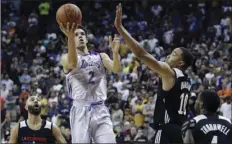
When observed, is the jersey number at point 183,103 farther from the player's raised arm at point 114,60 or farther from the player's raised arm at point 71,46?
the player's raised arm at point 71,46

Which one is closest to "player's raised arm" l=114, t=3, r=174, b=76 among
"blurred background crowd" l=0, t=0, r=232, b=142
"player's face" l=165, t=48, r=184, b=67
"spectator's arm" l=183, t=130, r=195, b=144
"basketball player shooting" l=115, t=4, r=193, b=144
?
"basketball player shooting" l=115, t=4, r=193, b=144

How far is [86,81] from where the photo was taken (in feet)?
28.3

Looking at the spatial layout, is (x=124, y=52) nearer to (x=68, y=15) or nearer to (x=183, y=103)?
(x=68, y=15)

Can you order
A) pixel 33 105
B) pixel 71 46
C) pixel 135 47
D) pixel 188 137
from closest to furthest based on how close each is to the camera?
pixel 188 137
pixel 135 47
pixel 71 46
pixel 33 105

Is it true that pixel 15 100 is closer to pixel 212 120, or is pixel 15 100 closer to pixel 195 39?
pixel 195 39

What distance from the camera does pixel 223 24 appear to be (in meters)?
23.6

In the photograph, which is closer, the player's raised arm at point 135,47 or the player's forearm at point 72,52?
the player's raised arm at point 135,47

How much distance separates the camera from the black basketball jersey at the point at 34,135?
376 inches

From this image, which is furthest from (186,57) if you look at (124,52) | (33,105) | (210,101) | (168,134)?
(124,52)

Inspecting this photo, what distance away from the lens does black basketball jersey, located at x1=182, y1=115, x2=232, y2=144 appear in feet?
22.1

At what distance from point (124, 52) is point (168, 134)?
13926mm

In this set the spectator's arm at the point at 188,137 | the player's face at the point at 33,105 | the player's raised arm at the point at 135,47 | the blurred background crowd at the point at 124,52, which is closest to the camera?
the spectator's arm at the point at 188,137

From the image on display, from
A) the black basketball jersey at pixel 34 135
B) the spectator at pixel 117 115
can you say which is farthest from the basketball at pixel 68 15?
the spectator at pixel 117 115

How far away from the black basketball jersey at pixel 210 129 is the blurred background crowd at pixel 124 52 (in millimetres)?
8718
